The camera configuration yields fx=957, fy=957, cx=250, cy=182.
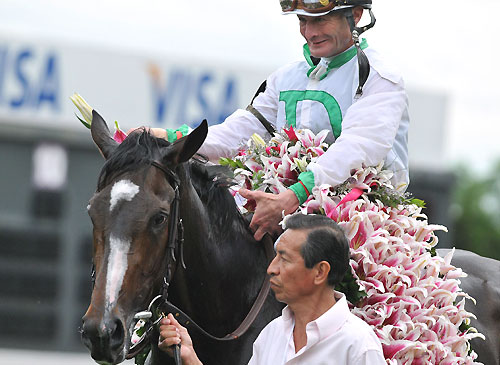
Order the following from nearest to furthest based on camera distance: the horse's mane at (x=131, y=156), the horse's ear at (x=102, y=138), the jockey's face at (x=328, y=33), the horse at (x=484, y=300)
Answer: the horse's mane at (x=131, y=156) < the horse's ear at (x=102, y=138) < the jockey's face at (x=328, y=33) < the horse at (x=484, y=300)

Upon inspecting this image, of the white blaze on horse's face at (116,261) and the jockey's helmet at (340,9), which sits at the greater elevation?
the jockey's helmet at (340,9)

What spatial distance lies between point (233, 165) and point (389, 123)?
0.79m

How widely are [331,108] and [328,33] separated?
1.14 feet

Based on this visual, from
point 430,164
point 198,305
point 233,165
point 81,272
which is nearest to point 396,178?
point 233,165

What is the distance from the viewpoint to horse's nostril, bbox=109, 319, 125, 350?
3.34m

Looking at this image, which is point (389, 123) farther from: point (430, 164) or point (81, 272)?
point (430, 164)

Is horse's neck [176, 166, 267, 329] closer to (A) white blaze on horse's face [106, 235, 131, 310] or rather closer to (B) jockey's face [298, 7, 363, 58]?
(A) white blaze on horse's face [106, 235, 131, 310]

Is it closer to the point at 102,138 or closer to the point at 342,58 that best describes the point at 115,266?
the point at 102,138

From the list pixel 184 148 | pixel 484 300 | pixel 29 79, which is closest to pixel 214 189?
pixel 184 148

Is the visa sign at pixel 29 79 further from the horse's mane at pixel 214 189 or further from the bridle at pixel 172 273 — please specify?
the bridle at pixel 172 273

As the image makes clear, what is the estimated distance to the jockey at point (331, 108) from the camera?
4.12 meters

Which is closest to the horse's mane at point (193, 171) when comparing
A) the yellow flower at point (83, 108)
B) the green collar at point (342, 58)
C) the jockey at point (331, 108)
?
the jockey at point (331, 108)

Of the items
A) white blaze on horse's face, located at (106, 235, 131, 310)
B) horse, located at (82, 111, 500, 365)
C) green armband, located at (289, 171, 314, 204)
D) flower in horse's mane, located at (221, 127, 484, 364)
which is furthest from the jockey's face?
white blaze on horse's face, located at (106, 235, 131, 310)

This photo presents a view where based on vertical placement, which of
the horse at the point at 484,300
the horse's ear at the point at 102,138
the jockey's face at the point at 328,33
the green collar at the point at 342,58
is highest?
the jockey's face at the point at 328,33
